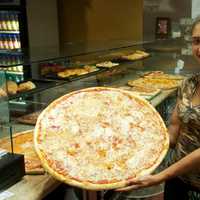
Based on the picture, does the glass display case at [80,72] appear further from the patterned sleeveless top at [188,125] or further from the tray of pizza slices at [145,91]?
the patterned sleeveless top at [188,125]

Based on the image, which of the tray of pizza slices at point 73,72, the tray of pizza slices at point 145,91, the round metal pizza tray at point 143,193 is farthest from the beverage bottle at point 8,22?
the round metal pizza tray at point 143,193

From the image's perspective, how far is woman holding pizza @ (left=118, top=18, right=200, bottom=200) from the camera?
1.61m

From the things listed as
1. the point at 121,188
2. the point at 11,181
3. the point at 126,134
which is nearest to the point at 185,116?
the point at 126,134

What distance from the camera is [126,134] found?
1.80 meters

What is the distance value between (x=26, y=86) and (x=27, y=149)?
685mm

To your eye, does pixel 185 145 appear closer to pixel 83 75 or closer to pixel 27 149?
pixel 27 149

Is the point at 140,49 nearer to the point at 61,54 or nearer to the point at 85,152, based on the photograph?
the point at 61,54

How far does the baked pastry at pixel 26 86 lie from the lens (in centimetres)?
261

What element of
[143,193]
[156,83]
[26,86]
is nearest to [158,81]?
[156,83]

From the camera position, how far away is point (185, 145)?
6.03ft

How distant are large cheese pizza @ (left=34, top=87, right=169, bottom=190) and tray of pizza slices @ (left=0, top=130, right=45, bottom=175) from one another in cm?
27

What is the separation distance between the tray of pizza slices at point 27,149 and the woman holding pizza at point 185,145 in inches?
21.9

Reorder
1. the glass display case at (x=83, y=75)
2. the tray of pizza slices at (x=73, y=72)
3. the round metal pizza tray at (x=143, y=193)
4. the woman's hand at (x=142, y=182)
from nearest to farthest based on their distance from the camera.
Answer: the woman's hand at (x=142, y=182)
the glass display case at (x=83, y=75)
the tray of pizza slices at (x=73, y=72)
the round metal pizza tray at (x=143, y=193)

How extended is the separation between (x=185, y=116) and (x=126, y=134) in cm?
30
